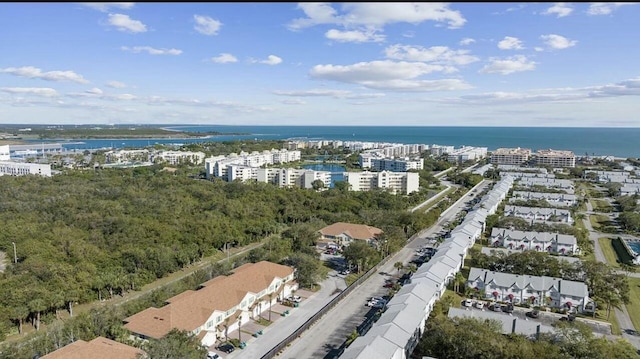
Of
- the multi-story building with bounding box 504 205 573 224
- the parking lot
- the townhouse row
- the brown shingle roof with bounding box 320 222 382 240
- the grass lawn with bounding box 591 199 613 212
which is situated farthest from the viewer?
the grass lawn with bounding box 591 199 613 212

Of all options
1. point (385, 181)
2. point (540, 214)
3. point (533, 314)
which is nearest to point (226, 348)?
point (533, 314)

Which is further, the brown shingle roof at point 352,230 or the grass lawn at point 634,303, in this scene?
the brown shingle roof at point 352,230

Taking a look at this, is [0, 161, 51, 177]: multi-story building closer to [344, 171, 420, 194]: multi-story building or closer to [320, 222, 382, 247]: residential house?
[344, 171, 420, 194]: multi-story building

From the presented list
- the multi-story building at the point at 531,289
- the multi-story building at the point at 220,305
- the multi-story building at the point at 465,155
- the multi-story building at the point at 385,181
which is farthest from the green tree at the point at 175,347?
the multi-story building at the point at 465,155

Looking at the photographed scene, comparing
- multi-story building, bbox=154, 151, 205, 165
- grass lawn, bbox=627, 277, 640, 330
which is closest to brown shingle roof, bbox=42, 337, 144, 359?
grass lawn, bbox=627, 277, 640, 330

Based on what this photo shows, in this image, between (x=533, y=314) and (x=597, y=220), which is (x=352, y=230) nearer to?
(x=533, y=314)

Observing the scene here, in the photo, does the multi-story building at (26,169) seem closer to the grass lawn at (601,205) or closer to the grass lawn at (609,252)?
the grass lawn at (609,252)
